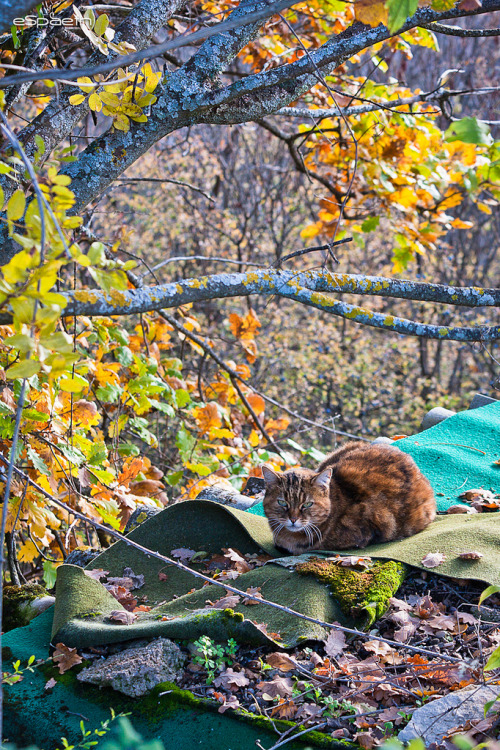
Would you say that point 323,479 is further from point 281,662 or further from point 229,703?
point 229,703

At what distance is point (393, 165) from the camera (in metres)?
4.62

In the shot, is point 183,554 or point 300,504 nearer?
point 183,554

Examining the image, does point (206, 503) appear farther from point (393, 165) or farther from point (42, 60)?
point (393, 165)

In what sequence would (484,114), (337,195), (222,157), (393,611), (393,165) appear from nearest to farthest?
(393,611)
(393,165)
(337,195)
(222,157)
(484,114)

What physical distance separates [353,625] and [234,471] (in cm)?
252

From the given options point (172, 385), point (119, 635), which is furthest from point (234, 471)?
point (119, 635)

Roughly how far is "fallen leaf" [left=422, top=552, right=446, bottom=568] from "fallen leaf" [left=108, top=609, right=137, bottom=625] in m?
1.11

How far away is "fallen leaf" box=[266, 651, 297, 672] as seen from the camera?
2.04m

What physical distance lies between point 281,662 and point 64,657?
0.72 meters

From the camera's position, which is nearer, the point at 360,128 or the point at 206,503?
the point at 206,503

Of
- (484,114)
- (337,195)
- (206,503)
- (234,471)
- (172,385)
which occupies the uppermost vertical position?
(484,114)

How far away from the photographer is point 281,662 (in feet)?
6.73

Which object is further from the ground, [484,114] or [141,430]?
[484,114]

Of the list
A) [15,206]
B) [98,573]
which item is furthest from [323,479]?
[15,206]
